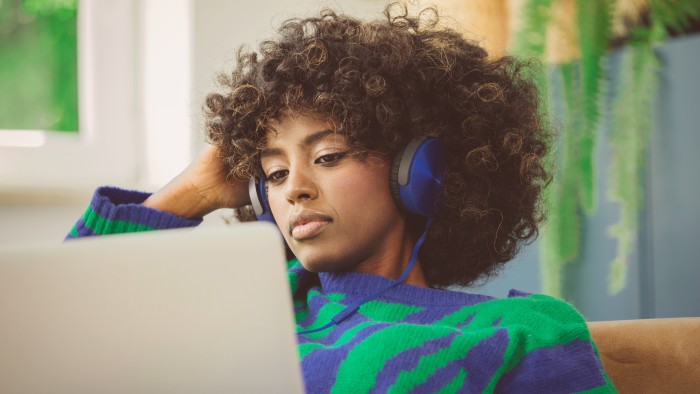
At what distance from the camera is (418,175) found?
42.6 inches

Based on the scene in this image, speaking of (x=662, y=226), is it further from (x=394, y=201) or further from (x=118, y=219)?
(x=118, y=219)

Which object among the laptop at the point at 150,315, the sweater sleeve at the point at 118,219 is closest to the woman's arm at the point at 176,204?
the sweater sleeve at the point at 118,219

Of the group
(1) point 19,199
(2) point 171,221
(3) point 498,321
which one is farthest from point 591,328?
(1) point 19,199

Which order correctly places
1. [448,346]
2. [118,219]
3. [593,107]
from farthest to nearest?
[593,107] → [118,219] → [448,346]

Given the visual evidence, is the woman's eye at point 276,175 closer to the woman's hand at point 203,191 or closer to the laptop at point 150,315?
the woman's hand at point 203,191

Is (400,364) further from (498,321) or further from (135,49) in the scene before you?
(135,49)

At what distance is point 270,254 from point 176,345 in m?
0.08

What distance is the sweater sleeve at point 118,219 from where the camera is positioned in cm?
130

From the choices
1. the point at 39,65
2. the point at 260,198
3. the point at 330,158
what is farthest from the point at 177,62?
the point at 330,158

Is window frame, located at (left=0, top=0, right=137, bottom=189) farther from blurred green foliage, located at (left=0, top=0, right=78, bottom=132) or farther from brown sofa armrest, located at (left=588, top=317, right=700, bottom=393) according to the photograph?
brown sofa armrest, located at (left=588, top=317, right=700, bottom=393)

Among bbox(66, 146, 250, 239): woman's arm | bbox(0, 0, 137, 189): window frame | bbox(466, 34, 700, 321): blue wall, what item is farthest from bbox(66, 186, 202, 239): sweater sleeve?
bbox(466, 34, 700, 321): blue wall

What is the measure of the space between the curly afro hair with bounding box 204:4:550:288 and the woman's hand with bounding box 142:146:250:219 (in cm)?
5

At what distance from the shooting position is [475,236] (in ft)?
4.02

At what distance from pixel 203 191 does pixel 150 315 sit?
0.85 metres
